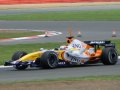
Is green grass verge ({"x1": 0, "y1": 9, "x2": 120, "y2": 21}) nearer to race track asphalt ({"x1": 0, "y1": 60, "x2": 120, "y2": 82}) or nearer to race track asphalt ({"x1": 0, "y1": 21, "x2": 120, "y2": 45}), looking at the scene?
race track asphalt ({"x1": 0, "y1": 21, "x2": 120, "y2": 45})

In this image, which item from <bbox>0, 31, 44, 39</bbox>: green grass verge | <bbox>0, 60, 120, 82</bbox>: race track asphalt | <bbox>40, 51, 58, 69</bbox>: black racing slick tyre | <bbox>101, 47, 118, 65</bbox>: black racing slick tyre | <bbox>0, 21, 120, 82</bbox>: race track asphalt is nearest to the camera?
<bbox>0, 60, 120, 82</bbox>: race track asphalt

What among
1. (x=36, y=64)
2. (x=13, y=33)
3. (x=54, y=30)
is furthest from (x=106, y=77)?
(x=54, y=30)

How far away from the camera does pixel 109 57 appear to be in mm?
16375

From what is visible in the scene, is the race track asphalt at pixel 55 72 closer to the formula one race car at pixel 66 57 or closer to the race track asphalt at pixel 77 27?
the formula one race car at pixel 66 57

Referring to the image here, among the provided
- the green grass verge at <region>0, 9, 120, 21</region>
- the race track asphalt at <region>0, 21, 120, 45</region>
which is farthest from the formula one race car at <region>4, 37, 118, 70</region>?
the green grass verge at <region>0, 9, 120, 21</region>

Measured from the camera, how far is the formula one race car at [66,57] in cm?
1526

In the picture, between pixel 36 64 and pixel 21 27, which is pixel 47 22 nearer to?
pixel 21 27

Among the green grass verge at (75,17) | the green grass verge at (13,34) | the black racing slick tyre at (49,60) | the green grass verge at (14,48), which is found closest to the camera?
the black racing slick tyre at (49,60)

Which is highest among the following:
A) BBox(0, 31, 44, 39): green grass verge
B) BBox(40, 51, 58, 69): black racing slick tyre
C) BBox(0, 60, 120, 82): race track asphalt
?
BBox(0, 31, 44, 39): green grass verge

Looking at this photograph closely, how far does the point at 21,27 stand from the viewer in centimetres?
3603

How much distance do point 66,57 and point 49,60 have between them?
648 millimetres

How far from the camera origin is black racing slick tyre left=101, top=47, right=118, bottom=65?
1638cm

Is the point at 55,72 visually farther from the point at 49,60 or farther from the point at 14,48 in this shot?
the point at 14,48

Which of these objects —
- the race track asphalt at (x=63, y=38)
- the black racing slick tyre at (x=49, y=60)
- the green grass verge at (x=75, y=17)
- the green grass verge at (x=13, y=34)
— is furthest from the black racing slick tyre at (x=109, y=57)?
the green grass verge at (x=75, y=17)
